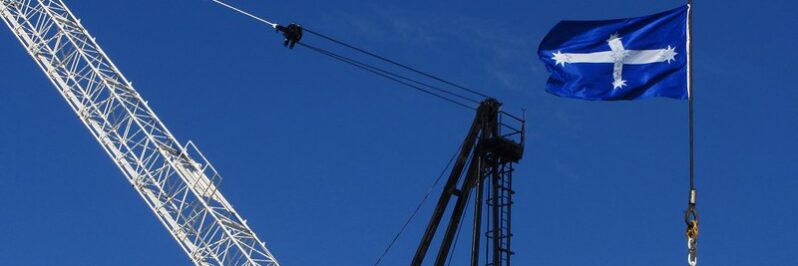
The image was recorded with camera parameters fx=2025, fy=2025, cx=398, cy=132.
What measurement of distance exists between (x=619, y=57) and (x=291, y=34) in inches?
1054

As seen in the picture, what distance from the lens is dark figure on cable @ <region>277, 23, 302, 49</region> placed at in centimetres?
9039

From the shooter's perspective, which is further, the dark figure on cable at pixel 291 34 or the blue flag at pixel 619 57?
the dark figure on cable at pixel 291 34

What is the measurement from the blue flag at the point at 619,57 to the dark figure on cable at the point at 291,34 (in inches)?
891

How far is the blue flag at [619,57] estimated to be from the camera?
64438mm

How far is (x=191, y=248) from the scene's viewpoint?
356 feet

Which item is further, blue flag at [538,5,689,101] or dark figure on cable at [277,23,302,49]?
dark figure on cable at [277,23,302,49]

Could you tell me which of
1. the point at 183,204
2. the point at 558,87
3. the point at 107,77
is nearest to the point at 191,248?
the point at 183,204

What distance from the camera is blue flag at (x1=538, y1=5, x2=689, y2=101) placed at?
64.4 metres

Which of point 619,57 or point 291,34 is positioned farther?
point 291,34

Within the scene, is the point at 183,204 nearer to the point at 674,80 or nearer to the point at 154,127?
the point at 154,127

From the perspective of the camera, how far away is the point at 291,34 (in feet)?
298

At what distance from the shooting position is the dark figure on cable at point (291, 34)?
90394mm

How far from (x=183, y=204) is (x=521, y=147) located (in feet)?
91.7

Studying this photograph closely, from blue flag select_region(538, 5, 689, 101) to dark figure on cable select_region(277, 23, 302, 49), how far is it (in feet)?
74.2
